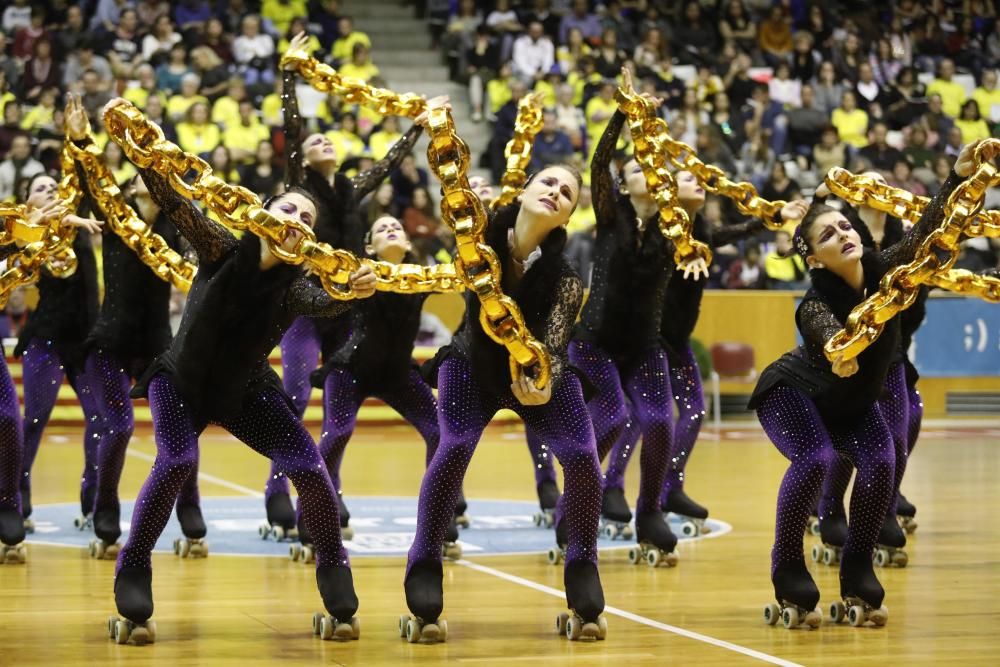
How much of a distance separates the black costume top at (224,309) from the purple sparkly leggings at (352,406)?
216cm

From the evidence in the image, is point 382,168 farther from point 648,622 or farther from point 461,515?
point 648,622

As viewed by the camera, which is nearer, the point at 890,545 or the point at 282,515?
the point at 890,545

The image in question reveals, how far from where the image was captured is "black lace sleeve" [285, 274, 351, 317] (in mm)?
5617

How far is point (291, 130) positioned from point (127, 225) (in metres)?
1.39

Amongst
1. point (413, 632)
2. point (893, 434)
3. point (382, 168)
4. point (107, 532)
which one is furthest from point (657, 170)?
point (107, 532)

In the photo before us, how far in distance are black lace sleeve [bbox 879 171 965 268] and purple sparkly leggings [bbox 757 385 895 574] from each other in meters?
0.57

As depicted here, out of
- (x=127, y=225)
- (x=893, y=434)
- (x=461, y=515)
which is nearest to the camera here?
(x=893, y=434)

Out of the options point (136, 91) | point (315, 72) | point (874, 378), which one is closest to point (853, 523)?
point (874, 378)

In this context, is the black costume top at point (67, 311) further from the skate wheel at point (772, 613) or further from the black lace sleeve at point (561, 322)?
the skate wheel at point (772, 613)

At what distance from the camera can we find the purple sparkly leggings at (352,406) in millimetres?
7910

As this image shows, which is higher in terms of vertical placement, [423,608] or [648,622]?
[423,608]

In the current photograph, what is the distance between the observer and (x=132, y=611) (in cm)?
555

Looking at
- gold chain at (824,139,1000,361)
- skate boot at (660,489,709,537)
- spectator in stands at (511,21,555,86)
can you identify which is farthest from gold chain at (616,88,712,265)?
spectator in stands at (511,21,555,86)

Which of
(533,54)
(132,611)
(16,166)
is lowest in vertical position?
(132,611)
